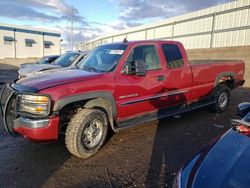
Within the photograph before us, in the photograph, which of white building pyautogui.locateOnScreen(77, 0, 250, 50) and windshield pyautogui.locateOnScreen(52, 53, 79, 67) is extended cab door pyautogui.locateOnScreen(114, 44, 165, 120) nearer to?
windshield pyautogui.locateOnScreen(52, 53, 79, 67)

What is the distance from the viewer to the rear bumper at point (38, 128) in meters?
3.43

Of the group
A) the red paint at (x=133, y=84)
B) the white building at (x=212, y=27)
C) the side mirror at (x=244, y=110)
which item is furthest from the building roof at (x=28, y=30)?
the side mirror at (x=244, y=110)

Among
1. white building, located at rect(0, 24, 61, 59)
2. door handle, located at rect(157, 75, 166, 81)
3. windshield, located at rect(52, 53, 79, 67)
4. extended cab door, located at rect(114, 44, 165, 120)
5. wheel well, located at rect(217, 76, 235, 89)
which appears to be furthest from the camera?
white building, located at rect(0, 24, 61, 59)

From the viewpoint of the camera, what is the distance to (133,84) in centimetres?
446

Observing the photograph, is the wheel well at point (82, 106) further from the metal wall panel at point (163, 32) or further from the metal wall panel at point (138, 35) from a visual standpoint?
the metal wall panel at point (138, 35)

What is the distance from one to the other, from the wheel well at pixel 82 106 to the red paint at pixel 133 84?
0.21m

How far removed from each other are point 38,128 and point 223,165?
2663 millimetres

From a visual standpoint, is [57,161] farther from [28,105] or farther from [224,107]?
[224,107]

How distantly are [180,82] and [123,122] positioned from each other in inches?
73.8

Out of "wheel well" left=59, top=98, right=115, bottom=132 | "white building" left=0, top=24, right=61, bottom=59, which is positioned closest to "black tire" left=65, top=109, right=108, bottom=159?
"wheel well" left=59, top=98, right=115, bottom=132

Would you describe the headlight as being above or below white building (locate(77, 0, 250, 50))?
below

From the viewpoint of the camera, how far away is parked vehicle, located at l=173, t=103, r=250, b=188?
1692 millimetres

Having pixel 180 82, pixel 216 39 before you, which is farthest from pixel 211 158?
pixel 216 39

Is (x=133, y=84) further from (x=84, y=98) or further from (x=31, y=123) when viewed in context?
(x=31, y=123)
